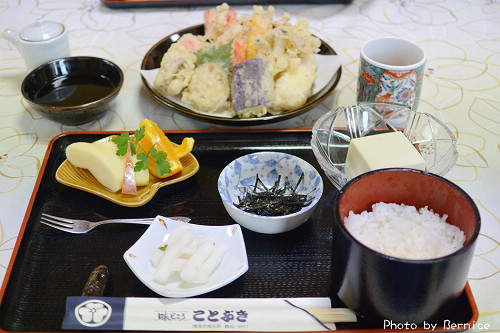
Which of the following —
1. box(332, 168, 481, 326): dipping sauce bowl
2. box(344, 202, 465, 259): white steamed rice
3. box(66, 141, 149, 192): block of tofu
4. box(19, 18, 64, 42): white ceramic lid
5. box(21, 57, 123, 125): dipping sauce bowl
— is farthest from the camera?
box(19, 18, 64, 42): white ceramic lid

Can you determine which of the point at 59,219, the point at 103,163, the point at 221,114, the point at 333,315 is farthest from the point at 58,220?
the point at 333,315

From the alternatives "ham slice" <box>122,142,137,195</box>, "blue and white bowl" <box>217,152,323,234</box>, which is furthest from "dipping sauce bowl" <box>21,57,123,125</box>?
"blue and white bowl" <box>217,152,323,234</box>

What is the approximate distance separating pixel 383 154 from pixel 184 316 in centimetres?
63

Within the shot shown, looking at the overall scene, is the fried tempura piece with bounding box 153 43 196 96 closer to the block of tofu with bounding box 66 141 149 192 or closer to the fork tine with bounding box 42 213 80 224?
the block of tofu with bounding box 66 141 149 192

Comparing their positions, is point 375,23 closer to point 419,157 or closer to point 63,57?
point 419,157

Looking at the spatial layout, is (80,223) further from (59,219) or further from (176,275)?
(176,275)

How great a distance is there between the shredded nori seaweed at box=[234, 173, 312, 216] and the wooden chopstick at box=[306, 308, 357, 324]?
0.30 metres

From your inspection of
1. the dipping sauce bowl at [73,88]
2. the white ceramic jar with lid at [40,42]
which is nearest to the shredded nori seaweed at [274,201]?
the dipping sauce bowl at [73,88]

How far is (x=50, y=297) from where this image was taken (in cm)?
113

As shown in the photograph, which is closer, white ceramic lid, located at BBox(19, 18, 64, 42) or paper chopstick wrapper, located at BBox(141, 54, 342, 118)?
paper chopstick wrapper, located at BBox(141, 54, 342, 118)

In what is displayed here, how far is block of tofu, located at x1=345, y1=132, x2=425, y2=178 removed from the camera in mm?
1237

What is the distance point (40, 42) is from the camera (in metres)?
1.81

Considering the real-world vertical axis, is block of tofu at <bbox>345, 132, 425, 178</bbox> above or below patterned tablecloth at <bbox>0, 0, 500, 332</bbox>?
above

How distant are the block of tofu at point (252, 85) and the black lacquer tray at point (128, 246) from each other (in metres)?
0.13
